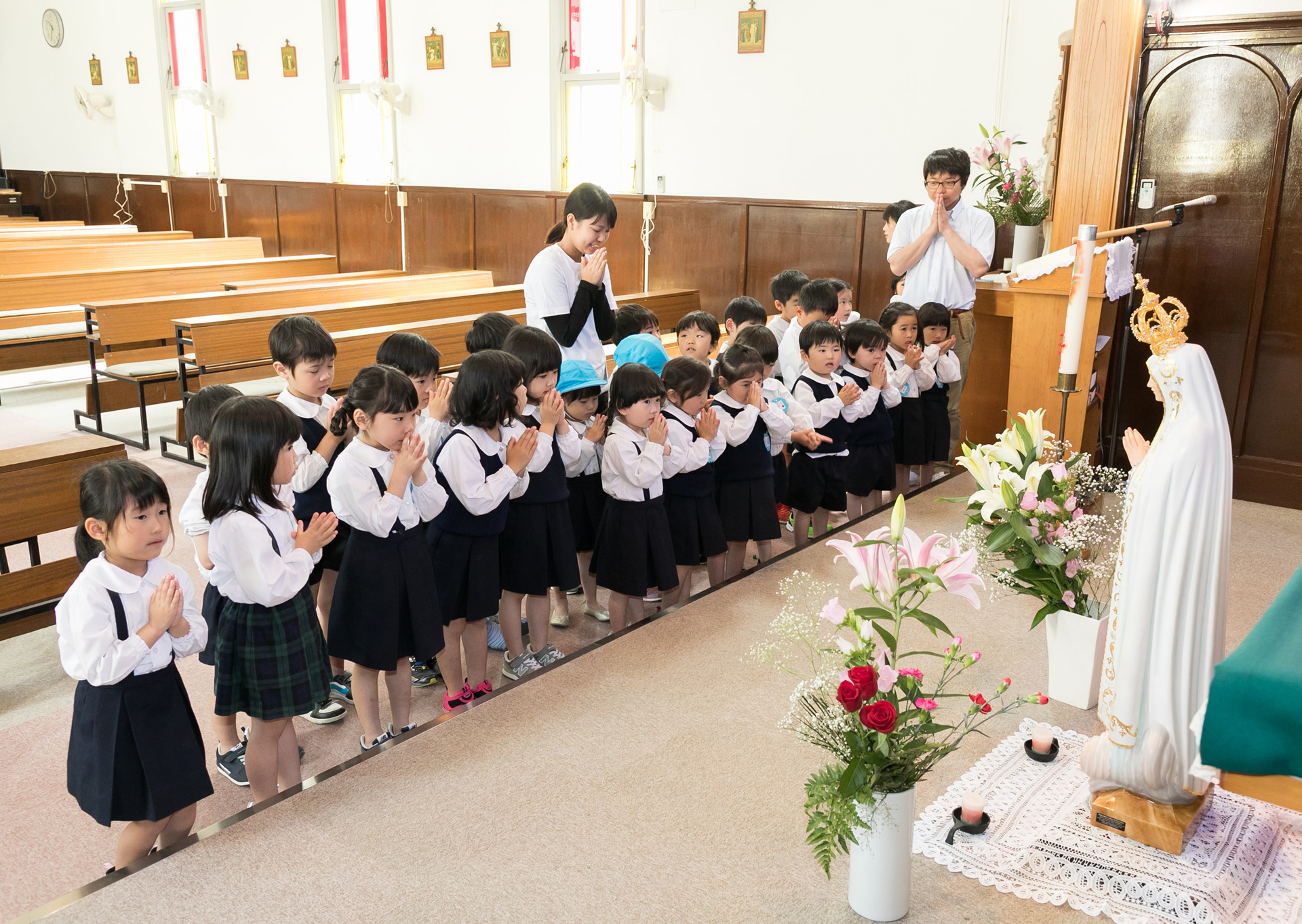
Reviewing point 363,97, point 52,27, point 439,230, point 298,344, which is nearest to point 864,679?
point 298,344

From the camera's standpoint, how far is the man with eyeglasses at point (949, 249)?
5102mm

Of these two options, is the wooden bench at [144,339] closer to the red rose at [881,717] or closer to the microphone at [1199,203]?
the microphone at [1199,203]

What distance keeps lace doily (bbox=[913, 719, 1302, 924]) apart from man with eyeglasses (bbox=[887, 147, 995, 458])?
3.16m

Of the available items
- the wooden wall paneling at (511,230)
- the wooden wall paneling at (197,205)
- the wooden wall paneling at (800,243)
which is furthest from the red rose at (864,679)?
the wooden wall paneling at (197,205)

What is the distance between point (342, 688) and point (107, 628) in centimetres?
Result: 129

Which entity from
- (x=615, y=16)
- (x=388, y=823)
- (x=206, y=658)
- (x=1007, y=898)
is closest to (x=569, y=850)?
(x=388, y=823)

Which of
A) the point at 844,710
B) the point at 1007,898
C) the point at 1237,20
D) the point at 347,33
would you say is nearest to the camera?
the point at 844,710

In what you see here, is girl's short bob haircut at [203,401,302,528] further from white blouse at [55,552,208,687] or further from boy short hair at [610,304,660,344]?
boy short hair at [610,304,660,344]

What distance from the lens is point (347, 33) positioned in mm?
9984

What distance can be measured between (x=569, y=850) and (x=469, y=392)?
137cm

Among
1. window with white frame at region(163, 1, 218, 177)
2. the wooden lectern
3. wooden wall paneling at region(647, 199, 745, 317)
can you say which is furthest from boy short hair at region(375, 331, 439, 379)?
window with white frame at region(163, 1, 218, 177)

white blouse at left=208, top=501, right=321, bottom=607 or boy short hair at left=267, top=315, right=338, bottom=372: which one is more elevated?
boy short hair at left=267, top=315, right=338, bottom=372

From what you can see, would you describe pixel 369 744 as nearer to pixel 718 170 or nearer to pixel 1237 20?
pixel 1237 20

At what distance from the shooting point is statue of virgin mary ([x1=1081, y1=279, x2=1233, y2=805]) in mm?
1911
